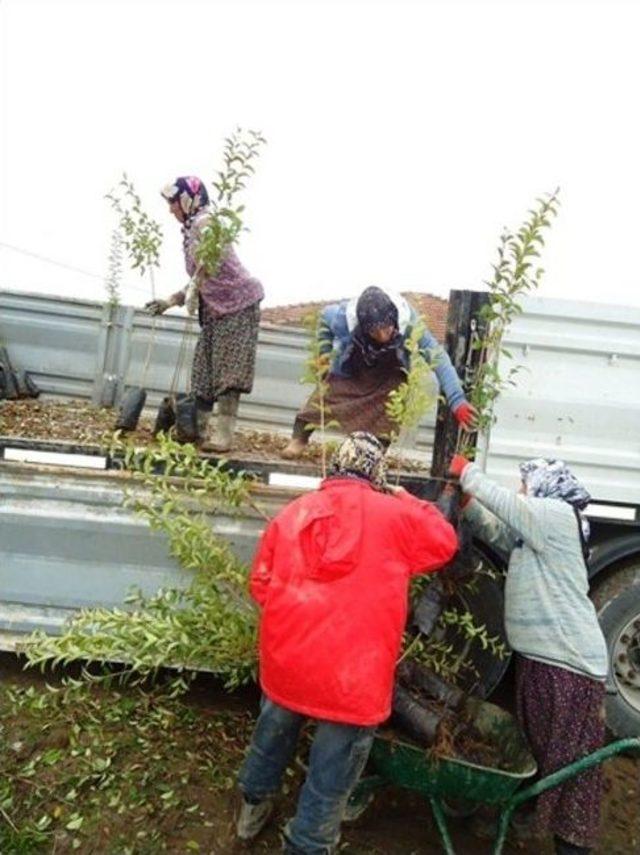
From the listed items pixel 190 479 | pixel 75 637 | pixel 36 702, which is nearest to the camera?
pixel 75 637

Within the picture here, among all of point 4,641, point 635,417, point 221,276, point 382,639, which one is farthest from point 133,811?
point 635,417

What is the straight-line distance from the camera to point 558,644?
2674 millimetres

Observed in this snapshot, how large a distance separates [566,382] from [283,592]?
1845 millimetres

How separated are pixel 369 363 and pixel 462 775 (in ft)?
5.95

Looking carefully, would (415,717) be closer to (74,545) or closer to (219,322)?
(74,545)

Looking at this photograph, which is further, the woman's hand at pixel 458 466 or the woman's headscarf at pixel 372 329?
the woman's headscarf at pixel 372 329

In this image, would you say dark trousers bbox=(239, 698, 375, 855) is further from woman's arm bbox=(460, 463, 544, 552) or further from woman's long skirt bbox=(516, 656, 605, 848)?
woman's arm bbox=(460, 463, 544, 552)

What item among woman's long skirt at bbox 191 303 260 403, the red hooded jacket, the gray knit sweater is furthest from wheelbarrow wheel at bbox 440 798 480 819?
woman's long skirt at bbox 191 303 260 403

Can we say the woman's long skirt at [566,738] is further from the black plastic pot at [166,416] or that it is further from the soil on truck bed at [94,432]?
the black plastic pot at [166,416]

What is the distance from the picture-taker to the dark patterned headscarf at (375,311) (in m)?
3.17

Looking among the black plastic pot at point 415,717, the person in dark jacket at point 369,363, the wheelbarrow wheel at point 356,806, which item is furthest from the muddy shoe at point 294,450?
the wheelbarrow wheel at point 356,806

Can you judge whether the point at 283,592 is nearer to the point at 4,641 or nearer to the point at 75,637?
the point at 75,637

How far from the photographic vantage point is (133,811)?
2.65 meters

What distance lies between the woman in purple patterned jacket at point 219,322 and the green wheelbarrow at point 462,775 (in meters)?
1.73
